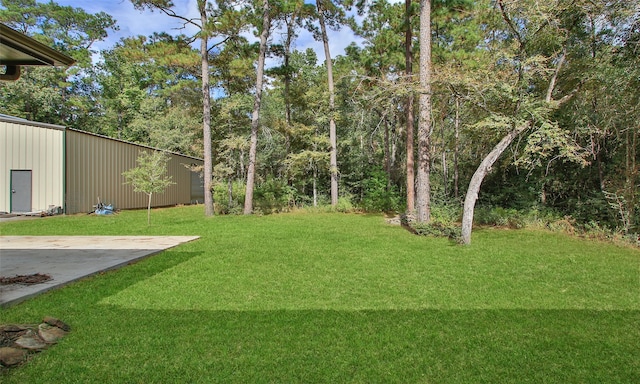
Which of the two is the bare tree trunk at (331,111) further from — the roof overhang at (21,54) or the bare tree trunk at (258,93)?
the roof overhang at (21,54)

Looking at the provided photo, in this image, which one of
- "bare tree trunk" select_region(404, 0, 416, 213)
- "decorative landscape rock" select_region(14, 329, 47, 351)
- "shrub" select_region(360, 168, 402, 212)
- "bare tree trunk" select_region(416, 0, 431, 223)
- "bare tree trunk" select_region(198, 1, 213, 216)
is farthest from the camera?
"shrub" select_region(360, 168, 402, 212)

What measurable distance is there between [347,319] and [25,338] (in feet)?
9.00

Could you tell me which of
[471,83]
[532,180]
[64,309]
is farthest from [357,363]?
[532,180]

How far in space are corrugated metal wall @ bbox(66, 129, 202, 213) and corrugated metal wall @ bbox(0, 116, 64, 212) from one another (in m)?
0.31

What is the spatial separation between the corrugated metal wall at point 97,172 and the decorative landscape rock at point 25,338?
475 inches

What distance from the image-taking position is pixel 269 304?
12.1ft

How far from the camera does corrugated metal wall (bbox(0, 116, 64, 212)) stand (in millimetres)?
12406

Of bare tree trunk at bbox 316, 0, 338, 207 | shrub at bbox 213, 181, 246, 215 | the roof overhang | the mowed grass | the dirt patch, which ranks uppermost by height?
bare tree trunk at bbox 316, 0, 338, 207

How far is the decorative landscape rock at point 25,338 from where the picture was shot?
2469 mm

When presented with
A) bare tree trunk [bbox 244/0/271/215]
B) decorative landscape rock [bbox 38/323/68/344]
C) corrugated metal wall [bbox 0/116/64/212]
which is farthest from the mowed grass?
corrugated metal wall [bbox 0/116/64/212]

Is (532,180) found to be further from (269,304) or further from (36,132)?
(36,132)

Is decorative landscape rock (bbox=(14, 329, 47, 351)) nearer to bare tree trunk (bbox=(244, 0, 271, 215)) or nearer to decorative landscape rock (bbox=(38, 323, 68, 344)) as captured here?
decorative landscape rock (bbox=(38, 323, 68, 344))

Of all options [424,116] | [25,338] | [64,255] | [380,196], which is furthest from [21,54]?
[380,196]

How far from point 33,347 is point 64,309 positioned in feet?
2.78
